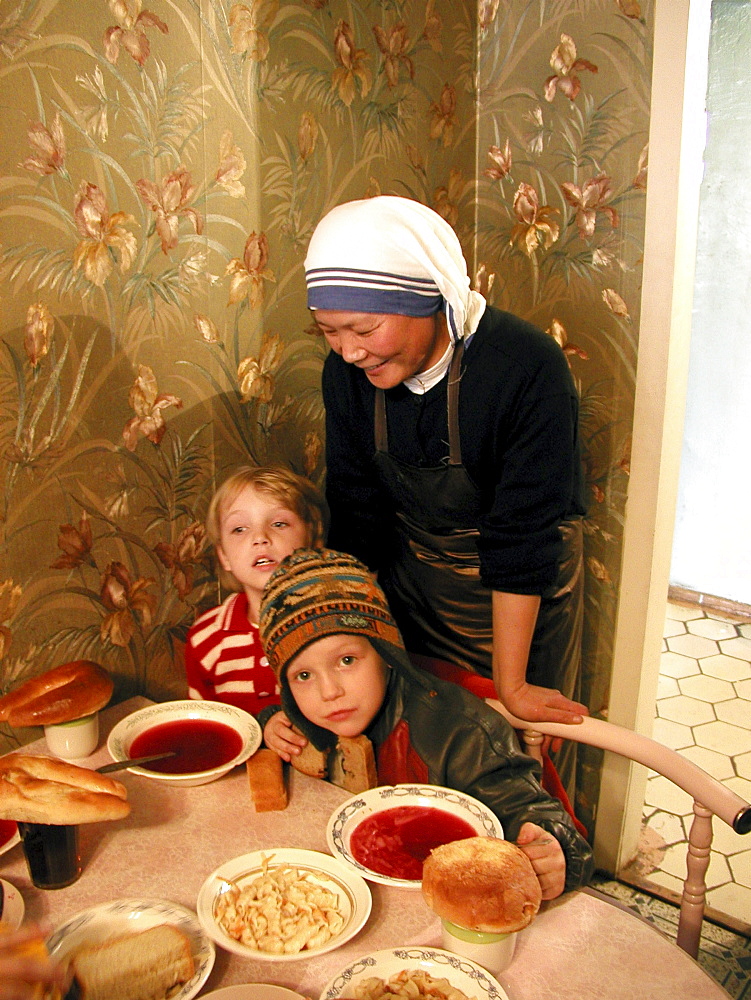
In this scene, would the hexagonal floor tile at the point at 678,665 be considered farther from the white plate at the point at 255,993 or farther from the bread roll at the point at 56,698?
the white plate at the point at 255,993

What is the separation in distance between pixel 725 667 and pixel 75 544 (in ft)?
8.28

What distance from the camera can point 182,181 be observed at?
1.39m

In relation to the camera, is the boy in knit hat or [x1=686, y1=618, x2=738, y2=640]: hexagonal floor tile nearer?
the boy in knit hat

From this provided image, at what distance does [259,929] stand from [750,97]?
3.22 metres

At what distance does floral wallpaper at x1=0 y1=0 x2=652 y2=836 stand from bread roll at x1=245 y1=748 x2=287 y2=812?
415mm

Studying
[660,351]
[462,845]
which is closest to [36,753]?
[462,845]

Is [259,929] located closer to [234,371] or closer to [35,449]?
[35,449]

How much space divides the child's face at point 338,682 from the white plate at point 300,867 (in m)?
0.21

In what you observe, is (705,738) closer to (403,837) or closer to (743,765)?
(743,765)

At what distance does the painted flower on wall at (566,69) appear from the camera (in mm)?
1759

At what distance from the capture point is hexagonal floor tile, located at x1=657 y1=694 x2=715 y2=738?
2752 millimetres

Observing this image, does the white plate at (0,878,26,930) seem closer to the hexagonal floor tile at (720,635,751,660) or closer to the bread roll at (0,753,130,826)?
the bread roll at (0,753,130,826)

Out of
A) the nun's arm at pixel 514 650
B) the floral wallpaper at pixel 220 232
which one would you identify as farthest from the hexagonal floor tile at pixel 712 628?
the nun's arm at pixel 514 650

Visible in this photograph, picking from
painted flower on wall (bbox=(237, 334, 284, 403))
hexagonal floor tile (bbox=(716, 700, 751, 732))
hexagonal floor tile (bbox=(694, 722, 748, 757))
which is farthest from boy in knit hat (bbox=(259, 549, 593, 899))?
hexagonal floor tile (bbox=(716, 700, 751, 732))
